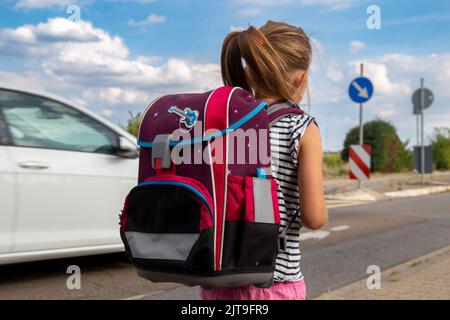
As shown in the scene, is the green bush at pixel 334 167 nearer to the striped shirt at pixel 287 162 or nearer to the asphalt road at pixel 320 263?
the asphalt road at pixel 320 263

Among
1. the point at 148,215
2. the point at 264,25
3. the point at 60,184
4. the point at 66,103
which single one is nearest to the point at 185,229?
the point at 148,215

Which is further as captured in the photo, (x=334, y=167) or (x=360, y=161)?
(x=334, y=167)

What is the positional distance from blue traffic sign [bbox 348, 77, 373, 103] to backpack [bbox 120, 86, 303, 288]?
13671 millimetres

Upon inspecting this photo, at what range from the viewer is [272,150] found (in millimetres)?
1794

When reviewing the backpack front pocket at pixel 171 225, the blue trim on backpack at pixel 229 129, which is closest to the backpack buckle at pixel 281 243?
the backpack front pocket at pixel 171 225

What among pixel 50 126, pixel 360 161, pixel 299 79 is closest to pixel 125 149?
pixel 50 126

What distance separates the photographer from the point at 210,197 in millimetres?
1673

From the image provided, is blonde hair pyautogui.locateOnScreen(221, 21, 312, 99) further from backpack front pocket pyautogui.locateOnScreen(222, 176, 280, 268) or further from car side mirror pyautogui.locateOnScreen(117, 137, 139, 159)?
car side mirror pyautogui.locateOnScreen(117, 137, 139, 159)

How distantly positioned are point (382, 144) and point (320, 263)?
21396 mm

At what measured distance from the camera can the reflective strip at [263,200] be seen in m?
1.68

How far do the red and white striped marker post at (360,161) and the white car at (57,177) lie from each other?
932 cm

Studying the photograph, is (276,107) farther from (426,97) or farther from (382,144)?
(382,144)

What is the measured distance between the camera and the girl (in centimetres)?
175
